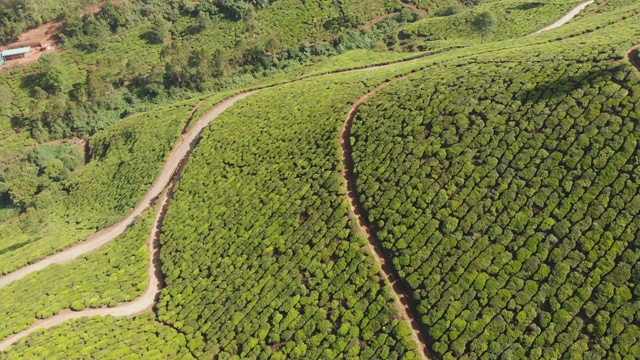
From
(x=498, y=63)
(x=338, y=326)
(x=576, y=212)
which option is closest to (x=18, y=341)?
(x=338, y=326)

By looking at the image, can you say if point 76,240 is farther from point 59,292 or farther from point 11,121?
point 11,121

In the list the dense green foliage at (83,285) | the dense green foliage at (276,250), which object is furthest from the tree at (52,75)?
the dense green foliage at (83,285)

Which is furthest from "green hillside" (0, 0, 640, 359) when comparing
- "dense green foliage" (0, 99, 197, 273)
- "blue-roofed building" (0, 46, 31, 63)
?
"blue-roofed building" (0, 46, 31, 63)

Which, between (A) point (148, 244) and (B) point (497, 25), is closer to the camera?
(A) point (148, 244)

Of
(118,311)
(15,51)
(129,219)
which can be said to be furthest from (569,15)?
(15,51)

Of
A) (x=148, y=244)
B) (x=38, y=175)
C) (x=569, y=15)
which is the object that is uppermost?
(x=569, y=15)

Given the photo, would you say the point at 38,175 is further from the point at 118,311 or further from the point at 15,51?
the point at 118,311
